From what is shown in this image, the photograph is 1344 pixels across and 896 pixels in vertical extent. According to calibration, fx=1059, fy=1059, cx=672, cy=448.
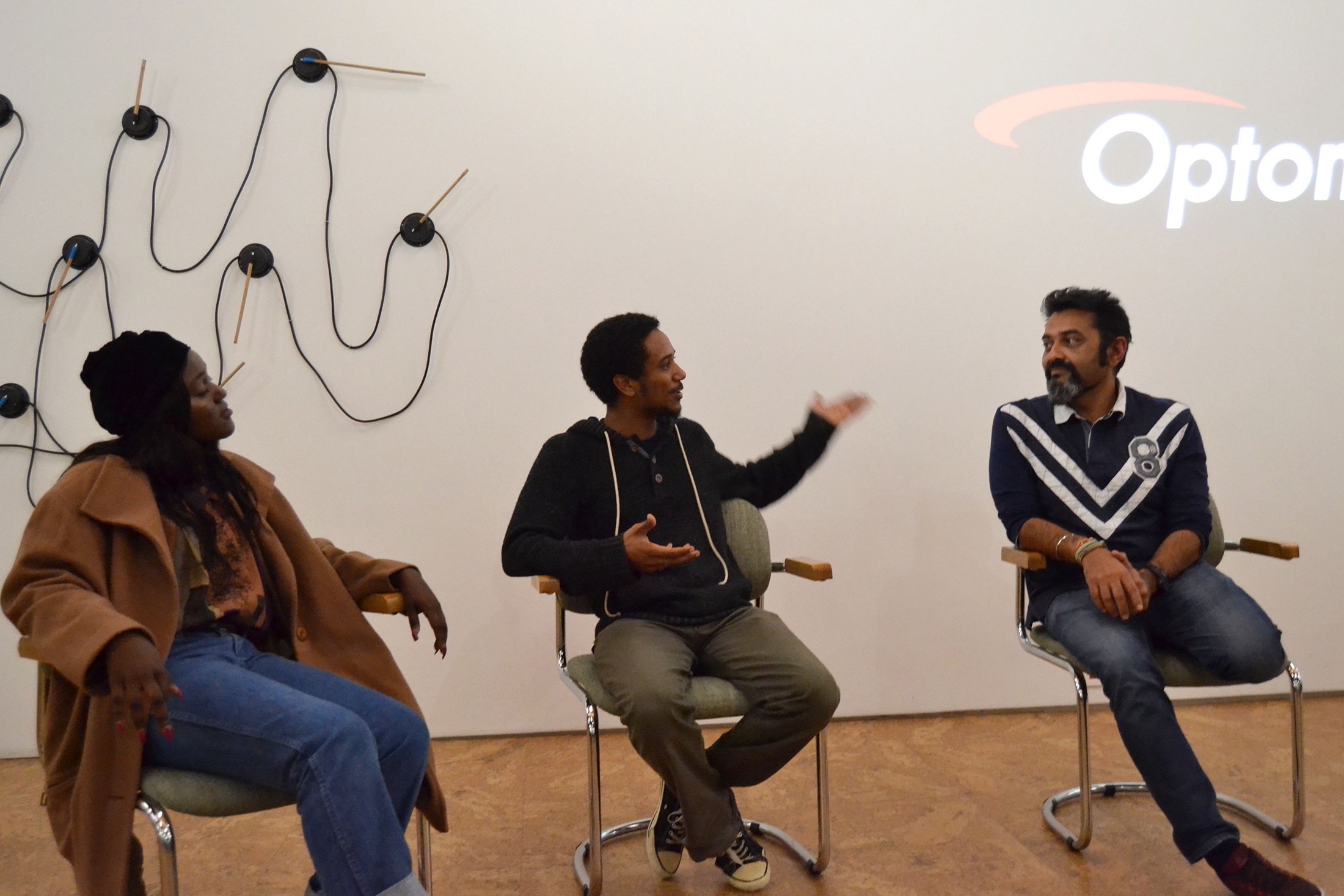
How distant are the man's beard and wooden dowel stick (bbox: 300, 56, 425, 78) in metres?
1.94

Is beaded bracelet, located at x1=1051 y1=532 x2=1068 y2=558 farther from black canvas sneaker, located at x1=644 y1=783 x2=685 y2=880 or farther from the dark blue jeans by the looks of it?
black canvas sneaker, located at x1=644 y1=783 x2=685 y2=880

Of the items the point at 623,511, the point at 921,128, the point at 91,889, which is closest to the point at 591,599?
the point at 623,511

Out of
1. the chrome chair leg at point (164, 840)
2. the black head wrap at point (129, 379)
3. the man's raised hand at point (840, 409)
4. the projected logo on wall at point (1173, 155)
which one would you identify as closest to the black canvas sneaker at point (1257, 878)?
the man's raised hand at point (840, 409)

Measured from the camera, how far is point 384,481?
10.3 ft

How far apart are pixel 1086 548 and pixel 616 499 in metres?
1.05

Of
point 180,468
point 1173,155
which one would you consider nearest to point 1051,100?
point 1173,155

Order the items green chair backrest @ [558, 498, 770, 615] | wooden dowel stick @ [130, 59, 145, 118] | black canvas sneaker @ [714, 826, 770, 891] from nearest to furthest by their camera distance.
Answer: black canvas sneaker @ [714, 826, 770, 891] < green chair backrest @ [558, 498, 770, 615] < wooden dowel stick @ [130, 59, 145, 118]

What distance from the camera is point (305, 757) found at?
1666 millimetres

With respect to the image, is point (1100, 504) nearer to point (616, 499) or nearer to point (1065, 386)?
point (1065, 386)

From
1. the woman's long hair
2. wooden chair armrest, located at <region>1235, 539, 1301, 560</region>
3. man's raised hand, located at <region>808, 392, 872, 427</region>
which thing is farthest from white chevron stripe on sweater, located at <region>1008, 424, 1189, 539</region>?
the woman's long hair

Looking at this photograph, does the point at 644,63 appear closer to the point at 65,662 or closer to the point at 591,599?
the point at 591,599

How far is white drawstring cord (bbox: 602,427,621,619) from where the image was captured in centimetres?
236

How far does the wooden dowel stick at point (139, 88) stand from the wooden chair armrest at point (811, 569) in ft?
7.16

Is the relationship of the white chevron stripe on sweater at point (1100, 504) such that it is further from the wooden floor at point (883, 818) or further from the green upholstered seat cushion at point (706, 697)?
the green upholstered seat cushion at point (706, 697)
